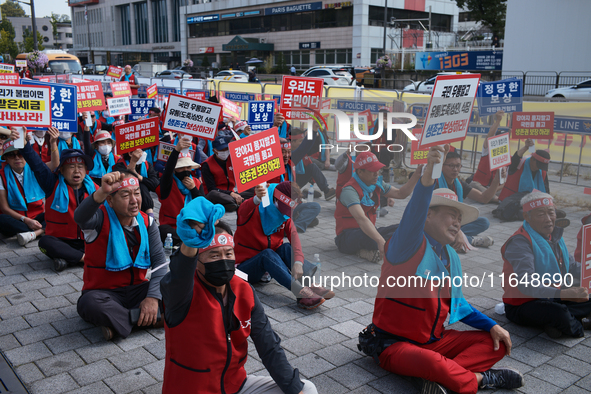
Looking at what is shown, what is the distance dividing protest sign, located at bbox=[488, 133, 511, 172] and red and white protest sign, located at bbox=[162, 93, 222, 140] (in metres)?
3.70

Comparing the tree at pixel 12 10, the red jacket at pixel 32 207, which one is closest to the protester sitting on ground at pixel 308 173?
the red jacket at pixel 32 207

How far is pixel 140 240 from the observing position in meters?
4.40

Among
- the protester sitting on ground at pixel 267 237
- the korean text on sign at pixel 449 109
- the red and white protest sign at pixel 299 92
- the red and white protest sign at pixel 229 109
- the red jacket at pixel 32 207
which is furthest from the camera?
the red and white protest sign at pixel 229 109

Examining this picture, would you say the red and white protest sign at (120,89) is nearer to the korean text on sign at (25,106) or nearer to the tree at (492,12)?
the korean text on sign at (25,106)

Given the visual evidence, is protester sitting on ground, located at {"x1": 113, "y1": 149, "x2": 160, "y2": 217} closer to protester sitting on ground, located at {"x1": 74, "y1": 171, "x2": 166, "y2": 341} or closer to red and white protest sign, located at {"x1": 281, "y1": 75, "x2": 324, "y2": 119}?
protester sitting on ground, located at {"x1": 74, "y1": 171, "x2": 166, "y2": 341}

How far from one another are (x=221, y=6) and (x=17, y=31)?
2292 inches

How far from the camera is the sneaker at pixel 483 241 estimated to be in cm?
373

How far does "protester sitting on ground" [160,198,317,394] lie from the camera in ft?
9.08

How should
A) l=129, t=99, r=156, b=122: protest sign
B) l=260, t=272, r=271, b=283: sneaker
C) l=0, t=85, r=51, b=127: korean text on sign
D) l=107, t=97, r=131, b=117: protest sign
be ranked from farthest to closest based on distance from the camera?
l=129, t=99, r=156, b=122: protest sign → l=107, t=97, r=131, b=117: protest sign → l=0, t=85, r=51, b=127: korean text on sign → l=260, t=272, r=271, b=283: sneaker

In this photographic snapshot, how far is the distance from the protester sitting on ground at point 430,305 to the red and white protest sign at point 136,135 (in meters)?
4.27

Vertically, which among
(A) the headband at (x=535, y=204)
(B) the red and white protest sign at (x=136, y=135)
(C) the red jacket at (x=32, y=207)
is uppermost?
(B) the red and white protest sign at (x=136, y=135)

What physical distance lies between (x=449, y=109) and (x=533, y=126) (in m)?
1.07

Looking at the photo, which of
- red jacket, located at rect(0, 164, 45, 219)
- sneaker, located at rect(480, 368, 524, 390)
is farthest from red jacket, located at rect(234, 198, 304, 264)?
red jacket, located at rect(0, 164, 45, 219)

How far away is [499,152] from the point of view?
412 cm
